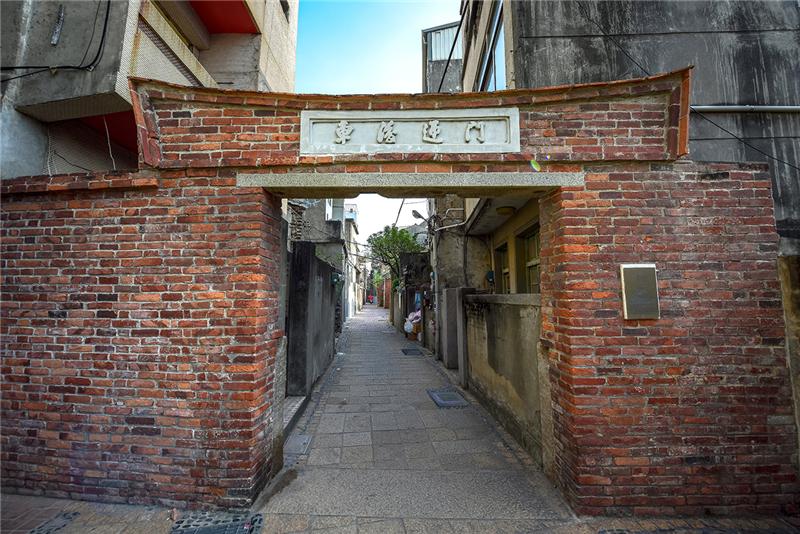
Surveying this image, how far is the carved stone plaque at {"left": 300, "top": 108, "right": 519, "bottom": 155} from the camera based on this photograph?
3.15m

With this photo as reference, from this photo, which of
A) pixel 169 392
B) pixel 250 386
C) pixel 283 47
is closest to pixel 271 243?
pixel 250 386

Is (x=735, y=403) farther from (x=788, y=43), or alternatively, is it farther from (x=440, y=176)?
(x=788, y=43)

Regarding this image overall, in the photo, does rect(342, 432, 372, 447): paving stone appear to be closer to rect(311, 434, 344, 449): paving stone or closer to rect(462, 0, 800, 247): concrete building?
rect(311, 434, 344, 449): paving stone

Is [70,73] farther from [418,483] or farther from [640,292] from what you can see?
[640,292]

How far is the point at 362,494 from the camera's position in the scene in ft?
10.4

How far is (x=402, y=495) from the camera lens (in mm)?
3146

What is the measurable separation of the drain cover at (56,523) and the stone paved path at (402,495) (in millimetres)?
34

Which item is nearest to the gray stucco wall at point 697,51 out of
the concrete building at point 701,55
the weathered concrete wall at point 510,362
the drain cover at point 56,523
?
the concrete building at point 701,55

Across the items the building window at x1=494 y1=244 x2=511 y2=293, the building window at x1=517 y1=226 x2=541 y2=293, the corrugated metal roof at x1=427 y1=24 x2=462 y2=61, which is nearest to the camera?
the building window at x1=517 y1=226 x2=541 y2=293

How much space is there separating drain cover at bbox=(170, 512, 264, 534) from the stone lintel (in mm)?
2911

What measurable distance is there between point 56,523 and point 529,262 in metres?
7.10

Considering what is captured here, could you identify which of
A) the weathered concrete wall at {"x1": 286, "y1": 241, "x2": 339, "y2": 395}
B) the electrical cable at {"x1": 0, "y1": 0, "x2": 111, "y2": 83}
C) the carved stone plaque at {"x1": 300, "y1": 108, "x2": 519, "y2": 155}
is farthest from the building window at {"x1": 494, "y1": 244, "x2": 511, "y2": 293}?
the electrical cable at {"x1": 0, "y1": 0, "x2": 111, "y2": 83}

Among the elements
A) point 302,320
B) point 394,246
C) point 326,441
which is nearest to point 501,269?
point 302,320

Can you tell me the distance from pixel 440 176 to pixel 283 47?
28.8 ft
